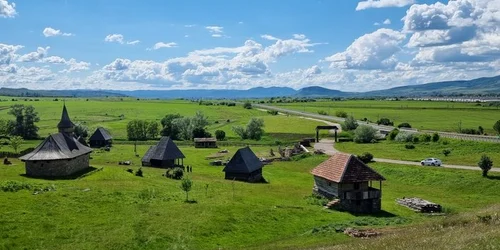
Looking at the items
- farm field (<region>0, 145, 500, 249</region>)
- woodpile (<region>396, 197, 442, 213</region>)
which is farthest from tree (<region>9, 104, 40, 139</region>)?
woodpile (<region>396, 197, 442, 213</region>)

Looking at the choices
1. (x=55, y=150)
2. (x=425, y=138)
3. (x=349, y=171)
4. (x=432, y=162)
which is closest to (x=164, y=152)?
(x=55, y=150)

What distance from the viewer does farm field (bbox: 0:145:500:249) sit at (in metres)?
32.2

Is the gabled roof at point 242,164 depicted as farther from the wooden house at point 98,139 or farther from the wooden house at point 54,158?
the wooden house at point 98,139

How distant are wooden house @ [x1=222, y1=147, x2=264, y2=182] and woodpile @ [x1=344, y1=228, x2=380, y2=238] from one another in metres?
25.6

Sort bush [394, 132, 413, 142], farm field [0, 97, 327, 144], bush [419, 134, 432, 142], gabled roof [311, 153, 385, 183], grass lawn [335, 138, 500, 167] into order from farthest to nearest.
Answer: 1. farm field [0, 97, 327, 144]
2. bush [394, 132, 413, 142]
3. bush [419, 134, 432, 142]
4. grass lawn [335, 138, 500, 167]
5. gabled roof [311, 153, 385, 183]

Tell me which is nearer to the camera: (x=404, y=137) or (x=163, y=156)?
(x=163, y=156)

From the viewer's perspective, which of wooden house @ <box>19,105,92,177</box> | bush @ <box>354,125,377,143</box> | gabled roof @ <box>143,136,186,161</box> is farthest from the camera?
bush @ <box>354,125,377,143</box>

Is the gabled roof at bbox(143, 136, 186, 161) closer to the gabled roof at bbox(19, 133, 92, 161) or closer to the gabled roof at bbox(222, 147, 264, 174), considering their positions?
the gabled roof at bbox(222, 147, 264, 174)

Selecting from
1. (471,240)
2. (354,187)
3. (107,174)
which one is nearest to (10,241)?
(107,174)

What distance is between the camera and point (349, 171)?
46.8m

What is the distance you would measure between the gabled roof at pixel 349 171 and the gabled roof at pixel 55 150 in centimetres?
2844

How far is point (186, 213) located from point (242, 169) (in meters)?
21.9

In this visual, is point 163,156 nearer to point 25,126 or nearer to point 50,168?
point 50,168

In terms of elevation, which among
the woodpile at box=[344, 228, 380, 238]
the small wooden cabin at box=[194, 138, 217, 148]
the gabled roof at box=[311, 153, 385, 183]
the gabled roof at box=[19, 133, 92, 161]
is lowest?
the small wooden cabin at box=[194, 138, 217, 148]
